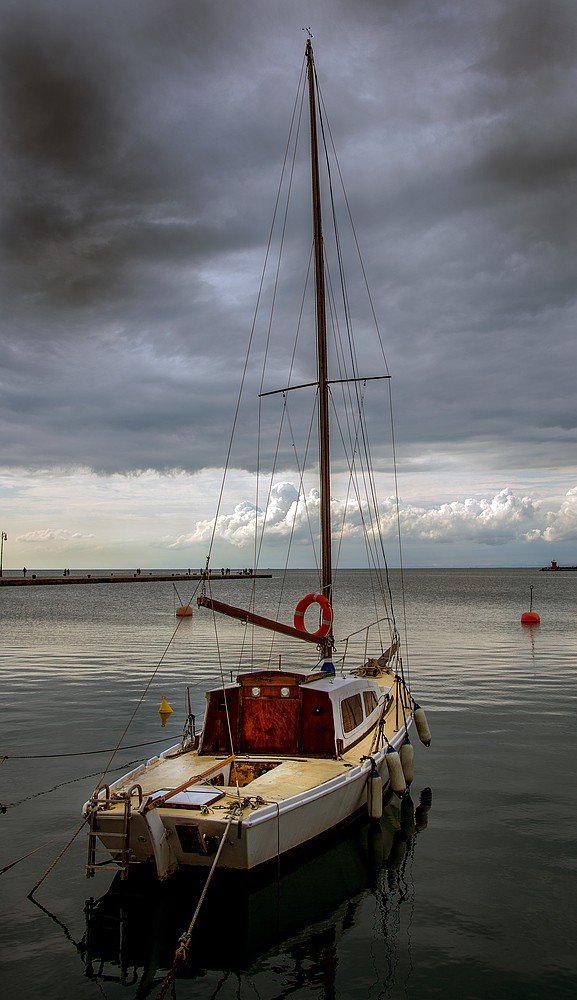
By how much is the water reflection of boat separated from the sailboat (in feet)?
1.91

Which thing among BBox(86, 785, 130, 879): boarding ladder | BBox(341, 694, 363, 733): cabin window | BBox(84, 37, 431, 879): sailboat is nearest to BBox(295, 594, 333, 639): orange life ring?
BBox(84, 37, 431, 879): sailboat

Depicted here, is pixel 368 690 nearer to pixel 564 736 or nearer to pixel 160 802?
pixel 160 802

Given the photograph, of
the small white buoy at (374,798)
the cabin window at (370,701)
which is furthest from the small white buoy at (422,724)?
the small white buoy at (374,798)

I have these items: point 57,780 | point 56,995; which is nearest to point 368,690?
point 57,780

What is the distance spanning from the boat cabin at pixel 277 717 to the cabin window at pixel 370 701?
1798mm

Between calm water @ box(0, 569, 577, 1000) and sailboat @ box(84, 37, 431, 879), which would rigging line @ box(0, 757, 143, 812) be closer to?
calm water @ box(0, 569, 577, 1000)

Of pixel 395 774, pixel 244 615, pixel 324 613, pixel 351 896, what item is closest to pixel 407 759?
pixel 395 774

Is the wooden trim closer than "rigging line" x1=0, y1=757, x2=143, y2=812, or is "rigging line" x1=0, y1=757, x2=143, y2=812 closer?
→ the wooden trim

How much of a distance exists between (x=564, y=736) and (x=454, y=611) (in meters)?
53.8

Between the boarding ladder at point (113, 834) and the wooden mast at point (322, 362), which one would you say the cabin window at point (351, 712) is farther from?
the boarding ladder at point (113, 834)

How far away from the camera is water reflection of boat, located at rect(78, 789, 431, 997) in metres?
9.00

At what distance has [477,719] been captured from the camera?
2294cm

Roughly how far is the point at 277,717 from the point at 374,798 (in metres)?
2.66

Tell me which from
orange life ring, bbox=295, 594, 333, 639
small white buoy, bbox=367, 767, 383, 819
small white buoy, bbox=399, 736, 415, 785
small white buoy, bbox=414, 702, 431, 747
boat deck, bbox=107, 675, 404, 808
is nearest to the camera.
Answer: boat deck, bbox=107, 675, 404, 808
